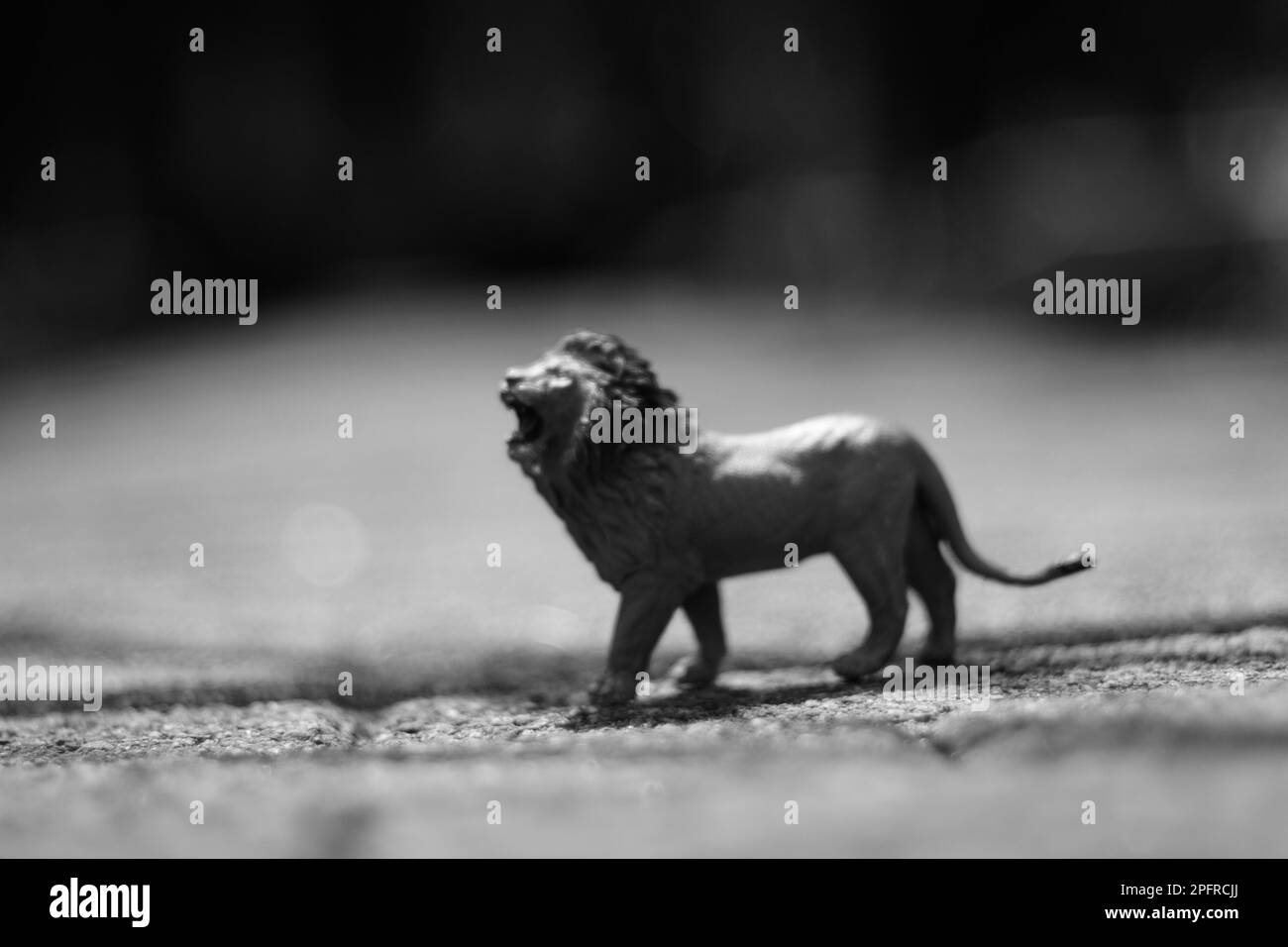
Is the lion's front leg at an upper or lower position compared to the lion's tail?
lower

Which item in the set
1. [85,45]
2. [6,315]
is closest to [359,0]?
[85,45]

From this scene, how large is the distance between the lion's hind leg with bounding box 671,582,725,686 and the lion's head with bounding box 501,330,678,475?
581 millimetres

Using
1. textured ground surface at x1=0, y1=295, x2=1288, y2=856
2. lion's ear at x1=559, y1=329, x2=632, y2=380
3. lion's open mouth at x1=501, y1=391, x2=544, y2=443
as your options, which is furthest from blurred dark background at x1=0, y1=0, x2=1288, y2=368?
lion's open mouth at x1=501, y1=391, x2=544, y2=443

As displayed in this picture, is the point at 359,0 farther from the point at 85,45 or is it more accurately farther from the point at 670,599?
the point at 670,599

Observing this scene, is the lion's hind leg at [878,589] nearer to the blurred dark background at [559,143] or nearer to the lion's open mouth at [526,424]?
the lion's open mouth at [526,424]

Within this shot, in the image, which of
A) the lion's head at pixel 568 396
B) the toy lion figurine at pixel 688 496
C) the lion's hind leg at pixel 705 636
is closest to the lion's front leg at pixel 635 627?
the toy lion figurine at pixel 688 496

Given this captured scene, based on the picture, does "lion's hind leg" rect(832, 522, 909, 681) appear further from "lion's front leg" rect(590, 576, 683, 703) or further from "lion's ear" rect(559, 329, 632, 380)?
"lion's ear" rect(559, 329, 632, 380)

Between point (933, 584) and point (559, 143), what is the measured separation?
12830mm

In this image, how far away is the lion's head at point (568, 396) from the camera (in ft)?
11.9

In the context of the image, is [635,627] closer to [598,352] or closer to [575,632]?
[598,352]

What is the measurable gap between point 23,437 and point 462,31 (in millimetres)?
Answer: 7311

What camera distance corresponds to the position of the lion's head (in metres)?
3.63

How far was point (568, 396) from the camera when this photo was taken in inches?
143

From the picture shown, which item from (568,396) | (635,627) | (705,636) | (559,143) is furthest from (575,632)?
(559,143)
